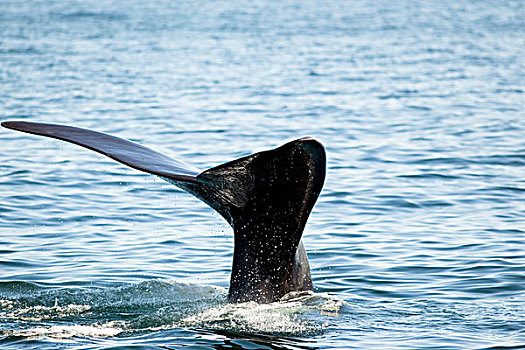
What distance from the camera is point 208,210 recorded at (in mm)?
11008

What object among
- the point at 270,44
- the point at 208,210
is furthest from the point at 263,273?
the point at 270,44

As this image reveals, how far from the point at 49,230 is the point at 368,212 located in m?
3.60

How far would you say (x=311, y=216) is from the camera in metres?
10.5

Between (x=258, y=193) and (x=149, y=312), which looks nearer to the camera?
(x=258, y=193)

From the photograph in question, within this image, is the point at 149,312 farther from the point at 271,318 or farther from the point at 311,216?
the point at 311,216

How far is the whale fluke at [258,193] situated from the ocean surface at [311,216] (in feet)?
0.66

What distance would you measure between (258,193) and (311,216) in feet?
16.7

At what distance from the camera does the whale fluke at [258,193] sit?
5.25m

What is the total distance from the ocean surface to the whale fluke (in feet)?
0.66

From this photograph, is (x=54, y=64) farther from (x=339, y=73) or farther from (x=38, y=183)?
(x=38, y=183)

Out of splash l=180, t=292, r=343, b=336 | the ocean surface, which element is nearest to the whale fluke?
splash l=180, t=292, r=343, b=336

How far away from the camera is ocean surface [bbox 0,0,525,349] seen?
19.9ft

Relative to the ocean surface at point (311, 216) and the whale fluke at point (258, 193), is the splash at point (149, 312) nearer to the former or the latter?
the ocean surface at point (311, 216)

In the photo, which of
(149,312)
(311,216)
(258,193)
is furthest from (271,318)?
(311,216)
